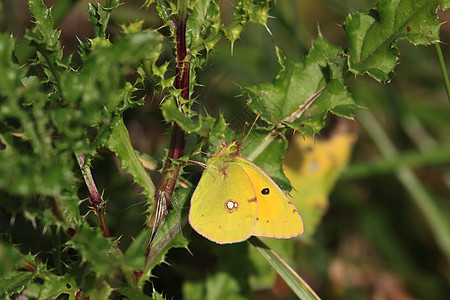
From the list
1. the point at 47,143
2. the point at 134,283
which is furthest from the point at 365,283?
the point at 47,143

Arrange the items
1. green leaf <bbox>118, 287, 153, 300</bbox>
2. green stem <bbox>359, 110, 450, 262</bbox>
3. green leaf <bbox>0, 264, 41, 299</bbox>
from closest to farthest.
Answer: green leaf <bbox>0, 264, 41, 299</bbox>, green leaf <bbox>118, 287, 153, 300</bbox>, green stem <bbox>359, 110, 450, 262</bbox>

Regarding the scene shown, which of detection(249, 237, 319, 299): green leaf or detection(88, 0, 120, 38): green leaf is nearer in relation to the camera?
detection(88, 0, 120, 38): green leaf

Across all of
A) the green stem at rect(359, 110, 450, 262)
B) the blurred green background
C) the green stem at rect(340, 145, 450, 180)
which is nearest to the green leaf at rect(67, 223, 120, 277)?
the blurred green background

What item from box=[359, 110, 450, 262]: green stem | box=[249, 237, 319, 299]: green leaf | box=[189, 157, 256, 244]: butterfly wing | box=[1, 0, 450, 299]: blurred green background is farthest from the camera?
box=[359, 110, 450, 262]: green stem

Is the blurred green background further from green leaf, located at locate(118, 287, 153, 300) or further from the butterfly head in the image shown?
green leaf, located at locate(118, 287, 153, 300)

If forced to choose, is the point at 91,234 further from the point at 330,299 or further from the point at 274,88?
the point at 330,299

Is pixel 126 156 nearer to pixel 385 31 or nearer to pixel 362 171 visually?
pixel 385 31

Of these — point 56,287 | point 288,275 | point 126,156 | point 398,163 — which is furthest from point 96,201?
point 398,163

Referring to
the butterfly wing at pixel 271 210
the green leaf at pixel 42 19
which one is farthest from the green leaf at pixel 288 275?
the green leaf at pixel 42 19
